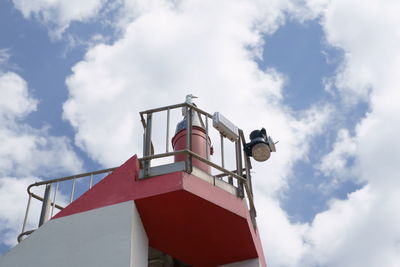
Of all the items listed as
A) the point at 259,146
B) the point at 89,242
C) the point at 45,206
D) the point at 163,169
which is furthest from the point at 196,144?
the point at 45,206

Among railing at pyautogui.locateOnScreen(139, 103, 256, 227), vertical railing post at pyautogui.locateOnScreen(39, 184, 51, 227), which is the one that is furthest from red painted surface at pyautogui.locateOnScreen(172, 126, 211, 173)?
vertical railing post at pyautogui.locateOnScreen(39, 184, 51, 227)

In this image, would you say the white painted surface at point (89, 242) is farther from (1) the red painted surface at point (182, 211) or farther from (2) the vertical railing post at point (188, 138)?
(2) the vertical railing post at point (188, 138)

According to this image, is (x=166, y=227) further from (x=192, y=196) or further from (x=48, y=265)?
(x=48, y=265)

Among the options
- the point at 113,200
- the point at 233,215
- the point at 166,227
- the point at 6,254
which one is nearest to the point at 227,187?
the point at 233,215

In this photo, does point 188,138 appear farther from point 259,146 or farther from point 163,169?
point 259,146

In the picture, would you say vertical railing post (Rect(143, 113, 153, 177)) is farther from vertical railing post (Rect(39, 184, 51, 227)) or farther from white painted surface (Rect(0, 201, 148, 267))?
vertical railing post (Rect(39, 184, 51, 227))

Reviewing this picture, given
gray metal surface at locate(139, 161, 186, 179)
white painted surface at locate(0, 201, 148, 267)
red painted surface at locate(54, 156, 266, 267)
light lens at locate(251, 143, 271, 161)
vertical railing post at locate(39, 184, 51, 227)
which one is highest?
light lens at locate(251, 143, 271, 161)

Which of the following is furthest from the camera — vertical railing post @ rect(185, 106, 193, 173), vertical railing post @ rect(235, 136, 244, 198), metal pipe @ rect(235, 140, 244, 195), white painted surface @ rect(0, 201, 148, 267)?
metal pipe @ rect(235, 140, 244, 195)

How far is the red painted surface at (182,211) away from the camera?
7.31 meters

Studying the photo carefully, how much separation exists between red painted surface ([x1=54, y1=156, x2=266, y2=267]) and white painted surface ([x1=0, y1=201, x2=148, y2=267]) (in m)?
0.19

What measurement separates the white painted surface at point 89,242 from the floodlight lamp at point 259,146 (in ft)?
8.89

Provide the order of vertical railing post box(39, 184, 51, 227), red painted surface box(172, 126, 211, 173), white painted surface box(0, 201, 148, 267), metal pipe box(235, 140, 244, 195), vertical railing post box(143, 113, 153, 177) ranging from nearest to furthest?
1. white painted surface box(0, 201, 148, 267)
2. vertical railing post box(143, 113, 153, 177)
3. metal pipe box(235, 140, 244, 195)
4. red painted surface box(172, 126, 211, 173)
5. vertical railing post box(39, 184, 51, 227)

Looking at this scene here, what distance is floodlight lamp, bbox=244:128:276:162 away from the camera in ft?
30.2

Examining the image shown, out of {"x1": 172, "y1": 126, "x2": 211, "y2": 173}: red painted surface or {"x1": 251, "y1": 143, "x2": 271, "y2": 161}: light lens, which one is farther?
{"x1": 251, "y1": 143, "x2": 271, "y2": 161}: light lens
